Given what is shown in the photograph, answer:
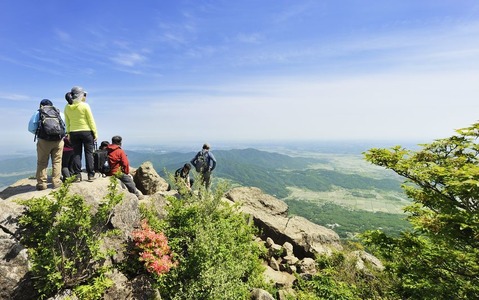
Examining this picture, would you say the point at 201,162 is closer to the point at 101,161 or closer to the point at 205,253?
the point at 101,161

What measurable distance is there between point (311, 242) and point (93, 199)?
1376 cm

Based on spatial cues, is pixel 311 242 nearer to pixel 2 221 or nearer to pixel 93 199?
pixel 93 199

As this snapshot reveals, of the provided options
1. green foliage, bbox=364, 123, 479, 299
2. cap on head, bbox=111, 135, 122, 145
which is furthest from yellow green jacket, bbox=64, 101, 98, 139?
green foliage, bbox=364, 123, 479, 299

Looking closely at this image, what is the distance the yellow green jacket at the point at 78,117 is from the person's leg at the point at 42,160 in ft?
3.43

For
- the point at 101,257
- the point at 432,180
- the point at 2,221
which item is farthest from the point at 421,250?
the point at 2,221

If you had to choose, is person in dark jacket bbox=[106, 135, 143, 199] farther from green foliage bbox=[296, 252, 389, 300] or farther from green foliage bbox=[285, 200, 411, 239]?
green foliage bbox=[285, 200, 411, 239]

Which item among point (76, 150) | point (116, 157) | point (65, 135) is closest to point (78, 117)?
point (65, 135)

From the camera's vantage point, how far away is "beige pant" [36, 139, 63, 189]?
962 centimetres

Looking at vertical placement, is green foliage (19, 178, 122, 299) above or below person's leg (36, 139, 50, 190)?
below

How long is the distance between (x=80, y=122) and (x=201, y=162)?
6.98 metres

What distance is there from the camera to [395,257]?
10469 millimetres

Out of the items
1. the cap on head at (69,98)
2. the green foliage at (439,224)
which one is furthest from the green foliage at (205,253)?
the cap on head at (69,98)

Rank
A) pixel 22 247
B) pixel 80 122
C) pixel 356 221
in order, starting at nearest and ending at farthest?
pixel 22 247, pixel 80 122, pixel 356 221

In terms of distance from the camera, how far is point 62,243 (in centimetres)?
802
